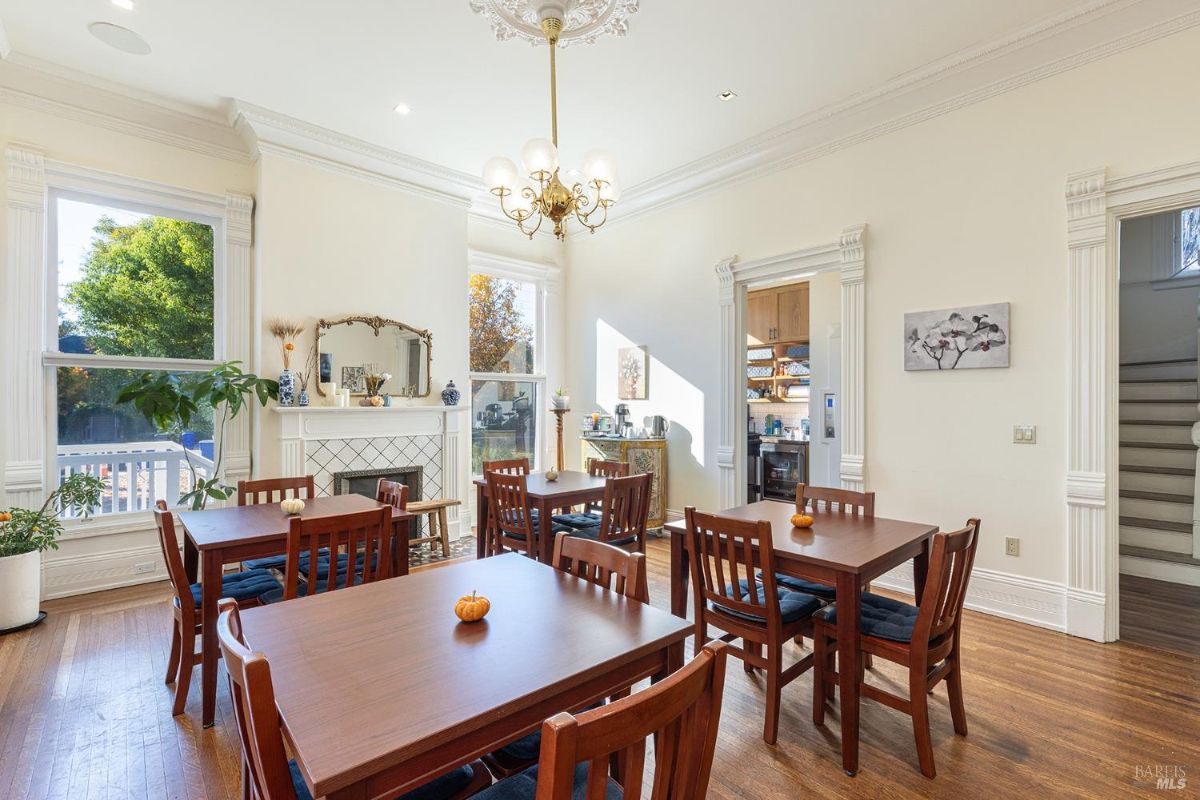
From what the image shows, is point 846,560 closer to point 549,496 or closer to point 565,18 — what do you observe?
point 549,496

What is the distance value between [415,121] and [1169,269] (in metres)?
6.46

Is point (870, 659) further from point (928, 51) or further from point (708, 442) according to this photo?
point (928, 51)

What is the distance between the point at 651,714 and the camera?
3.19ft

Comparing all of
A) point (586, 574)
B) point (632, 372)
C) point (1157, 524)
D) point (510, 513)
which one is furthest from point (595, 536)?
point (1157, 524)

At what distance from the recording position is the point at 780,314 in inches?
301

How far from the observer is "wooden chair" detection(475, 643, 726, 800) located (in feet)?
2.84

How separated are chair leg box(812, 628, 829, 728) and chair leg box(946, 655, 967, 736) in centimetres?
48

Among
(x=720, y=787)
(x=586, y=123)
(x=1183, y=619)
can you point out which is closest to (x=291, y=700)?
(x=720, y=787)

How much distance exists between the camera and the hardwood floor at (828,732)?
208 centimetres

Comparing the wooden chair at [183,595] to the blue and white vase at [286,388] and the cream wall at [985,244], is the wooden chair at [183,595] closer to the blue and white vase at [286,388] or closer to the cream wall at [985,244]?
the blue and white vase at [286,388]

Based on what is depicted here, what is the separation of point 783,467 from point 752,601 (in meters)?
5.25

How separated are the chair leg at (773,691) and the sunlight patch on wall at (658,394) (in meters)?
3.21

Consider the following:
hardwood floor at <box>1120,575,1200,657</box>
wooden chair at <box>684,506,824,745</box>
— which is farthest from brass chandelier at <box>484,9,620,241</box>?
hardwood floor at <box>1120,575,1200,657</box>

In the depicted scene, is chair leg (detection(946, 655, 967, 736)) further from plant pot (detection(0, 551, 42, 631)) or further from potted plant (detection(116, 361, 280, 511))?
plant pot (detection(0, 551, 42, 631))
